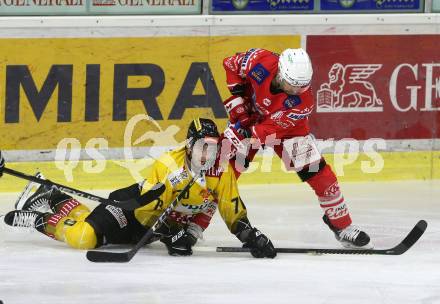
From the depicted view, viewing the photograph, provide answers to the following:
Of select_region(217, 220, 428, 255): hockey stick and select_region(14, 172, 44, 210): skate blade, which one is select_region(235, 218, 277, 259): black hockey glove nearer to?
select_region(217, 220, 428, 255): hockey stick

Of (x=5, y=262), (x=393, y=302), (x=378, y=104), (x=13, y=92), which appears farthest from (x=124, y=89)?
(x=393, y=302)

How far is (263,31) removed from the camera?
8.22 meters

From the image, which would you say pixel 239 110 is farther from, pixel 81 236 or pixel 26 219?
pixel 26 219

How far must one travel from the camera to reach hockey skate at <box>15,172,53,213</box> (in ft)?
21.6

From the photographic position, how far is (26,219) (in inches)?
250

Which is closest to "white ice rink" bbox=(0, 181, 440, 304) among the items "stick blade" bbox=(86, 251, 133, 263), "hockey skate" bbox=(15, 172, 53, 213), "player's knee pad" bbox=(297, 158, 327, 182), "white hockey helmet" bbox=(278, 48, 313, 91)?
"stick blade" bbox=(86, 251, 133, 263)

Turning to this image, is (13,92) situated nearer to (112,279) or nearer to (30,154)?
(30,154)

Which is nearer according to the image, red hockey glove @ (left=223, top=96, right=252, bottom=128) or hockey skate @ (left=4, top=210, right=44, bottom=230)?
hockey skate @ (left=4, top=210, right=44, bottom=230)

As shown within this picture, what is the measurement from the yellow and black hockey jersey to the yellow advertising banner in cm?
184

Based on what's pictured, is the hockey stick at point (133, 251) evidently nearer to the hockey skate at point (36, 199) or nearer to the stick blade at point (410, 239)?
the hockey skate at point (36, 199)

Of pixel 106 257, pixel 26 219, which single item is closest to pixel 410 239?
pixel 106 257

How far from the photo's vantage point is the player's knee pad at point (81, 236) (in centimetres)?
614

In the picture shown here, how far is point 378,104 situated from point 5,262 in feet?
11.5

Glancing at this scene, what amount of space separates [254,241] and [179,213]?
0.45m
